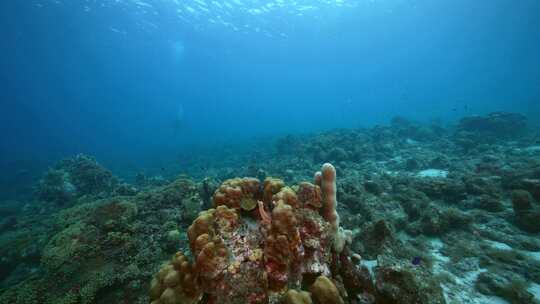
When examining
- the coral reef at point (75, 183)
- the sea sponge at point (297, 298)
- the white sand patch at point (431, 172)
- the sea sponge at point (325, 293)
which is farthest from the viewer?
the coral reef at point (75, 183)

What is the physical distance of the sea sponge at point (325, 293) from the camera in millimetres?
2762

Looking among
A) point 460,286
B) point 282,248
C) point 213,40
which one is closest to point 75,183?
point 282,248

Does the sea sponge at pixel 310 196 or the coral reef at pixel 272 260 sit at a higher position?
the sea sponge at pixel 310 196

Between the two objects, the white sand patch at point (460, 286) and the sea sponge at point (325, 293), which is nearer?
the sea sponge at point (325, 293)

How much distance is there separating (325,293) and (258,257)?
893mm

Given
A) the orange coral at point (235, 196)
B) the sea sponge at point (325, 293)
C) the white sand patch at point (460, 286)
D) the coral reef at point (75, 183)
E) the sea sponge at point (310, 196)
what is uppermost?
the sea sponge at point (310, 196)

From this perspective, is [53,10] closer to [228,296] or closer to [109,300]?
[109,300]

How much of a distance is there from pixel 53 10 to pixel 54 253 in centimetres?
3868

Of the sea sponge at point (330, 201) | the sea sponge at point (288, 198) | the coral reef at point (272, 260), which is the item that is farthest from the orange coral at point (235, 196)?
the sea sponge at point (330, 201)

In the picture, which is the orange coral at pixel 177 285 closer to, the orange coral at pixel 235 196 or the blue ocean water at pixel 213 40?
the orange coral at pixel 235 196

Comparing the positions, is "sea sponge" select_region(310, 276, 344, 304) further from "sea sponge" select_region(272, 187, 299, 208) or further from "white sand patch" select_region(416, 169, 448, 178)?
"white sand patch" select_region(416, 169, 448, 178)

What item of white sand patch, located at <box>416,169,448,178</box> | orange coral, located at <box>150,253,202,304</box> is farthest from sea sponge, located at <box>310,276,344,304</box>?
white sand patch, located at <box>416,169,448,178</box>

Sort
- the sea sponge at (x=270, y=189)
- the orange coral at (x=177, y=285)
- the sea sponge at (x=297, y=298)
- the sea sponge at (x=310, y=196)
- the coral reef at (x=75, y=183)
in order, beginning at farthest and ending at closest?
the coral reef at (x=75, y=183), the sea sponge at (x=270, y=189), the sea sponge at (x=310, y=196), the orange coral at (x=177, y=285), the sea sponge at (x=297, y=298)

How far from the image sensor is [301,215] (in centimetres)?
347
